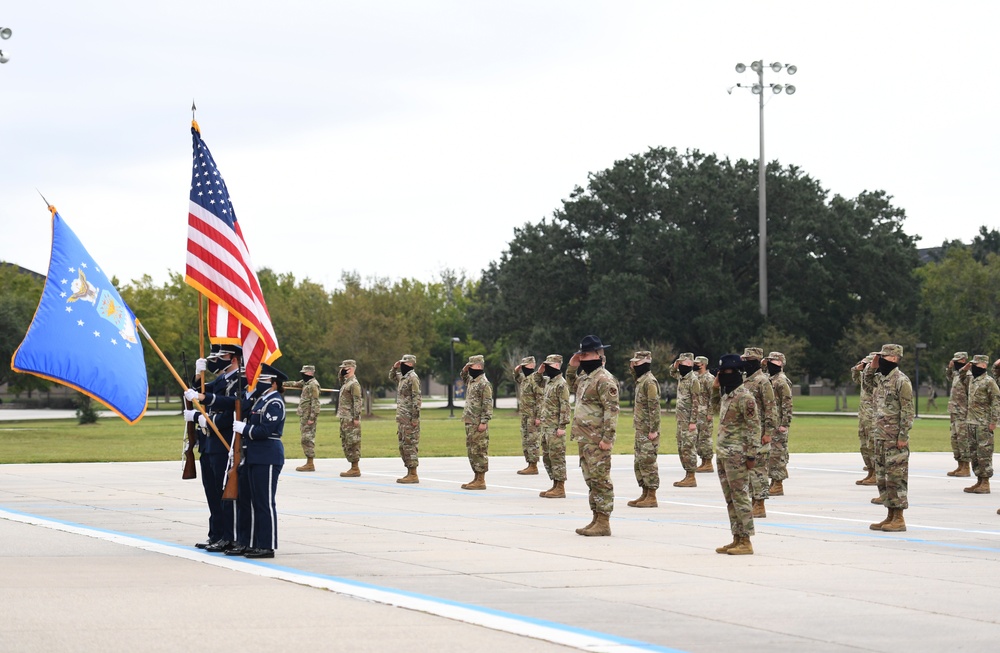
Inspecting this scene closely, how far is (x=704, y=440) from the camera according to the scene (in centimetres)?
2320

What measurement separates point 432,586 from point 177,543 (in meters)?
3.92

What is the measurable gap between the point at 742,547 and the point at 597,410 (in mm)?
2395

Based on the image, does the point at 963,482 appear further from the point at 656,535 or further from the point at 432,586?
the point at 432,586

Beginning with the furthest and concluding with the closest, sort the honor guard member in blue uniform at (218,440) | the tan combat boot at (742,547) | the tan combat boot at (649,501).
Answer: the tan combat boot at (649,501), the tan combat boot at (742,547), the honor guard member in blue uniform at (218,440)

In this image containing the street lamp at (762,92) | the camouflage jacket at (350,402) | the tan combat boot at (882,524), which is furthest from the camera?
the street lamp at (762,92)

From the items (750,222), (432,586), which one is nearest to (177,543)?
(432,586)

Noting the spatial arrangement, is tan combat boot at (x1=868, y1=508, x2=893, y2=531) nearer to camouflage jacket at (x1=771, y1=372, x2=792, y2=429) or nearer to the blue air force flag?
camouflage jacket at (x1=771, y1=372, x2=792, y2=429)

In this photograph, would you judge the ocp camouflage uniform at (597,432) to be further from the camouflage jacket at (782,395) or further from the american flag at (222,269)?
the camouflage jacket at (782,395)

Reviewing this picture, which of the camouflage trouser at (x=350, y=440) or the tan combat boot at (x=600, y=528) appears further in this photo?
the camouflage trouser at (x=350, y=440)

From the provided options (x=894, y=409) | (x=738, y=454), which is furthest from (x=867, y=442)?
(x=738, y=454)

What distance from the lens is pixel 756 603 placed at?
929 cm

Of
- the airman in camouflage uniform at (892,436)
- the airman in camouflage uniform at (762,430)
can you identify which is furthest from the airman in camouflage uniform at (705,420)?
the airman in camouflage uniform at (892,436)

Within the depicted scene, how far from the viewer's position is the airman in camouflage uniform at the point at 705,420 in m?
21.9

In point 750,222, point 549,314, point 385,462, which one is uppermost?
point 750,222
